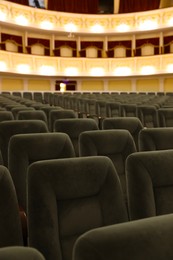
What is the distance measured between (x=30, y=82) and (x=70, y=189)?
14.9 meters

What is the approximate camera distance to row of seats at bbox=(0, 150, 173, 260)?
4.18 feet

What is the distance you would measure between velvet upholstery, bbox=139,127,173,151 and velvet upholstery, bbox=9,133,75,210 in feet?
1.78

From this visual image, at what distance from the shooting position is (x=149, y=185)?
4.63 feet

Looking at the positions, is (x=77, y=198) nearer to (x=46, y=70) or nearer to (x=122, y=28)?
(x=46, y=70)

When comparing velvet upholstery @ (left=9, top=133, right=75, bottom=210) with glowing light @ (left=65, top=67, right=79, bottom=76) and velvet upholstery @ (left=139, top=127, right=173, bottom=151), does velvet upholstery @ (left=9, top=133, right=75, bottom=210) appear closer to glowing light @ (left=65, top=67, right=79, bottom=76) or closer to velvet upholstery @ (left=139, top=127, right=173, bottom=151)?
velvet upholstery @ (left=139, top=127, right=173, bottom=151)

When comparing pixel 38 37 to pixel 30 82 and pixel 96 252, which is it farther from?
pixel 96 252

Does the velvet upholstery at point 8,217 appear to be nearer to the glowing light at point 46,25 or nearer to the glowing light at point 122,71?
the glowing light at point 122,71

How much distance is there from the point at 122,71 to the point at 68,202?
1466 centimetres

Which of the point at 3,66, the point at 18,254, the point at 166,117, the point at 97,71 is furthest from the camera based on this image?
the point at 97,71

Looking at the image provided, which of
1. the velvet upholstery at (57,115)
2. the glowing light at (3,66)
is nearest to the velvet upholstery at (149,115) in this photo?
the velvet upholstery at (57,115)

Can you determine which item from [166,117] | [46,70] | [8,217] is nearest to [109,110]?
[166,117]

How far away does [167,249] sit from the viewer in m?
0.77

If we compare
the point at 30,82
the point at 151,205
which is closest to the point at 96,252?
the point at 151,205

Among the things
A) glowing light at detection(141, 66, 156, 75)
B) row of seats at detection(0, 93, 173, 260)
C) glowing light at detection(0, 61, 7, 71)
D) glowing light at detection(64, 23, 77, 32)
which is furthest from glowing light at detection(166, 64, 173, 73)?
row of seats at detection(0, 93, 173, 260)
